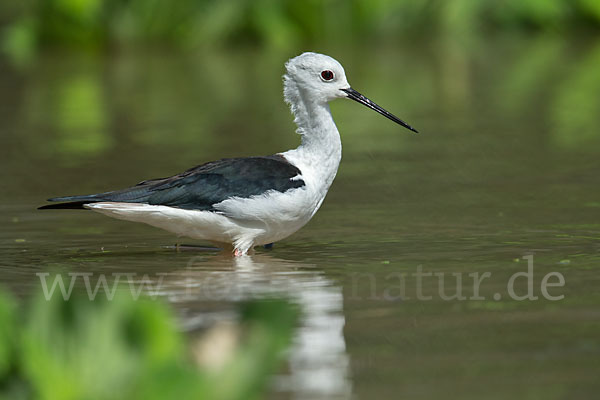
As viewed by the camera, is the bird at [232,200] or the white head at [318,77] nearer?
the bird at [232,200]

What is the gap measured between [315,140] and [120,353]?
412 centimetres

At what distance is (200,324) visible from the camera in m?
5.02

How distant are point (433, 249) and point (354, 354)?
2.19 meters

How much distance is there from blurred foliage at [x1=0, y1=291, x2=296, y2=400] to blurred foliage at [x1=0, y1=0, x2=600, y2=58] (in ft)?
56.5

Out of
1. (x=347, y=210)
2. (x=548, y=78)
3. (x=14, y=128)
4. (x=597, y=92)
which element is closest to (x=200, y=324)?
(x=347, y=210)

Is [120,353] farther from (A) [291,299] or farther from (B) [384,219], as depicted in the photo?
(B) [384,219]

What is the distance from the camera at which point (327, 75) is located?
279 inches

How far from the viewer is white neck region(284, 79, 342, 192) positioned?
6.80 metres

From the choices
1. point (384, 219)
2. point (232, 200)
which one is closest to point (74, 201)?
point (232, 200)

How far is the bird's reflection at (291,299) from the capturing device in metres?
4.14

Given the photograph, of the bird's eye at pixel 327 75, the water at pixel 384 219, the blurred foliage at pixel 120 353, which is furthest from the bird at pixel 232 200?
the blurred foliage at pixel 120 353

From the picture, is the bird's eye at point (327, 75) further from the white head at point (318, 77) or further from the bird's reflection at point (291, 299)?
the bird's reflection at point (291, 299)

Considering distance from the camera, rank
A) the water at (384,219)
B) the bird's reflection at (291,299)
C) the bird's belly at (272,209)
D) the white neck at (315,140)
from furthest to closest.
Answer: the white neck at (315,140)
the bird's belly at (272,209)
the water at (384,219)
the bird's reflection at (291,299)

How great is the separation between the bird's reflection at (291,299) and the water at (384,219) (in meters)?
0.01
